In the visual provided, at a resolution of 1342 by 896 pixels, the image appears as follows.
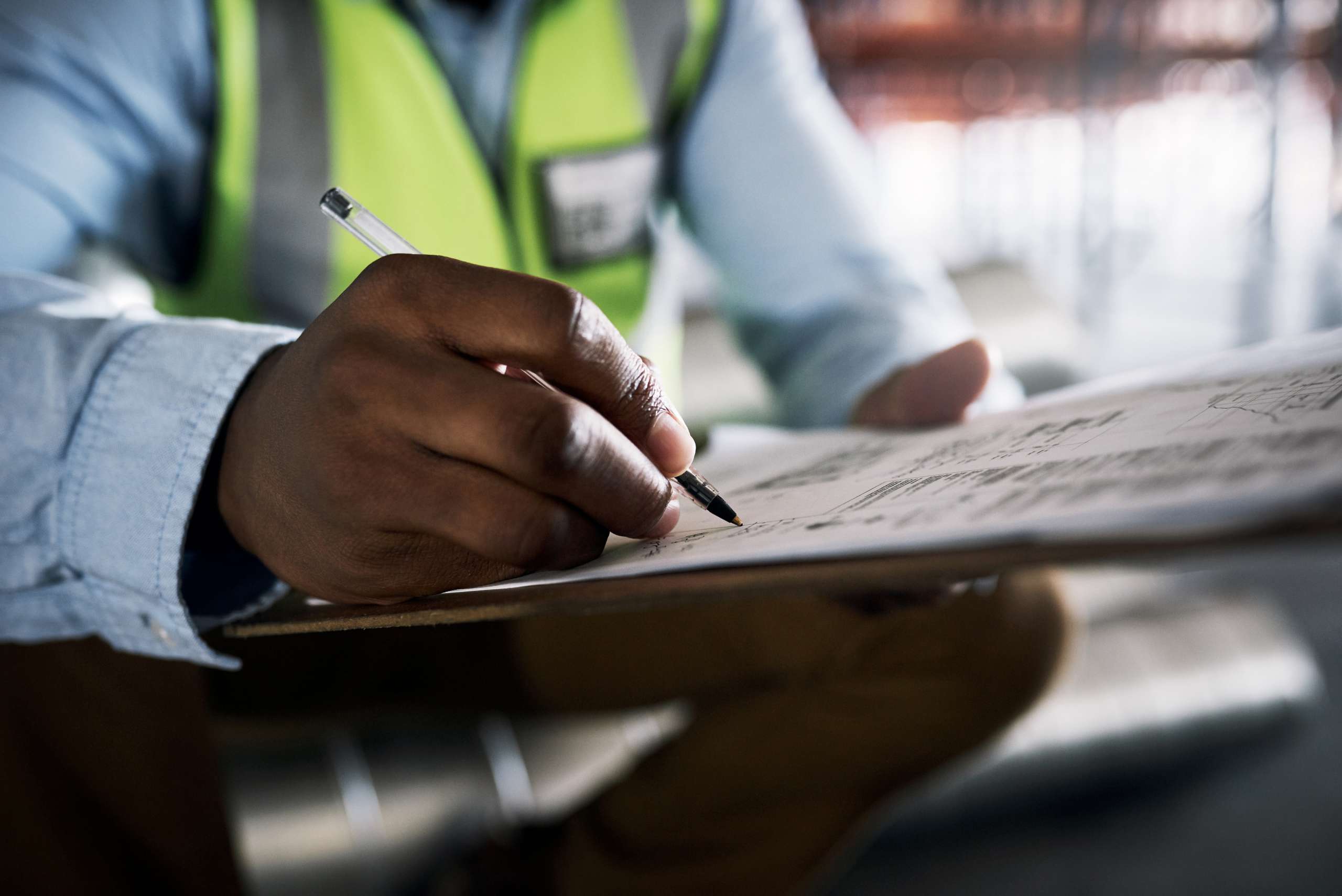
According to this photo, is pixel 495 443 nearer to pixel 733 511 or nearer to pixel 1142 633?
pixel 733 511

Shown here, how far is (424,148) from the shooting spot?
78 centimetres

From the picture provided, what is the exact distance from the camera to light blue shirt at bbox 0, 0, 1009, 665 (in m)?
0.35

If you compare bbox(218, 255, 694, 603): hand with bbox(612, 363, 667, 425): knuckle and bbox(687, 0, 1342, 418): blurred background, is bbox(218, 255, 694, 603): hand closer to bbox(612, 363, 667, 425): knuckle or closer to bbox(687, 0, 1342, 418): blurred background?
bbox(612, 363, 667, 425): knuckle

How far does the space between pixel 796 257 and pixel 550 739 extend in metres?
0.57

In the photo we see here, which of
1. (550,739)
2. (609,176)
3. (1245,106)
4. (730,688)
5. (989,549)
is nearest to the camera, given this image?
(989,549)

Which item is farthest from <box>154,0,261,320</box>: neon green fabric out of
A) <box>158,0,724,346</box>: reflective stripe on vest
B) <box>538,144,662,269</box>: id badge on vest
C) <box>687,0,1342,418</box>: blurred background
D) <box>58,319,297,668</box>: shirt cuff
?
<box>687,0,1342,418</box>: blurred background

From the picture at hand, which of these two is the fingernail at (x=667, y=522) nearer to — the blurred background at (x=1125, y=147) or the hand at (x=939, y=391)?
the hand at (x=939, y=391)

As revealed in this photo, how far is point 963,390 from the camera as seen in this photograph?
0.51 m

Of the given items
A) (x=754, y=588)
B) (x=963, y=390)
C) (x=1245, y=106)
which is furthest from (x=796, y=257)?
(x=1245, y=106)

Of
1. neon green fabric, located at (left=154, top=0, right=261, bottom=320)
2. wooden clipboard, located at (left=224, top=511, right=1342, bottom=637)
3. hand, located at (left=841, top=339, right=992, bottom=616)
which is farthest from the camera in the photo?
neon green fabric, located at (left=154, top=0, right=261, bottom=320)

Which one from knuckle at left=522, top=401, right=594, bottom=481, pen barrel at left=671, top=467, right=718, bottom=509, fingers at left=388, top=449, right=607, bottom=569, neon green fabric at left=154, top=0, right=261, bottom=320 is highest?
neon green fabric at left=154, top=0, right=261, bottom=320

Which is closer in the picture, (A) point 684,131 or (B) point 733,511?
(B) point 733,511

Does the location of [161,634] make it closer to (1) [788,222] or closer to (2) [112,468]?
(2) [112,468]

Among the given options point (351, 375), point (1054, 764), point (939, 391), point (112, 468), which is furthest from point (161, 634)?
point (1054, 764)
